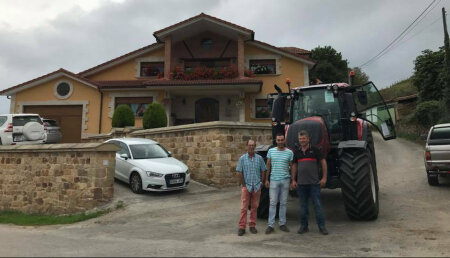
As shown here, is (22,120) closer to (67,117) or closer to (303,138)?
(67,117)

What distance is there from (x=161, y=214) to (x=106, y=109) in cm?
1447

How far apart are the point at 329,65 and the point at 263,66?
1519 cm

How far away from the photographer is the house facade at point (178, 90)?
20.5 meters

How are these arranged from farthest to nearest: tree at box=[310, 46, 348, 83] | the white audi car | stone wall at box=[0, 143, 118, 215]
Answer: tree at box=[310, 46, 348, 83] → the white audi car → stone wall at box=[0, 143, 118, 215]

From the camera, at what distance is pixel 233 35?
2145 cm

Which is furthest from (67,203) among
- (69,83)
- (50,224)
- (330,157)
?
(69,83)

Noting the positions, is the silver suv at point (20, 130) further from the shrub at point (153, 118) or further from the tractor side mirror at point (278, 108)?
the tractor side mirror at point (278, 108)

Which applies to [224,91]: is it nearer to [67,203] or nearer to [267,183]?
[67,203]

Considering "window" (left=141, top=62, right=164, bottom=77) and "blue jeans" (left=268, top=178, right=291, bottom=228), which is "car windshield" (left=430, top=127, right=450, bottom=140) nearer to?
"blue jeans" (left=268, top=178, right=291, bottom=228)

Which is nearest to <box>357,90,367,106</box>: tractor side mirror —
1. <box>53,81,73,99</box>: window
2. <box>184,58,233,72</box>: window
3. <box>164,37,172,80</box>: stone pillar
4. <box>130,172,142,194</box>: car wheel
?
<box>130,172,142,194</box>: car wheel

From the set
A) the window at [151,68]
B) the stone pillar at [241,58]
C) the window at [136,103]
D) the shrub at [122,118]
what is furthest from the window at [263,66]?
the shrub at [122,118]

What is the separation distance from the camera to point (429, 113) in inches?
816

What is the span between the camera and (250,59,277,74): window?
21.6 metres

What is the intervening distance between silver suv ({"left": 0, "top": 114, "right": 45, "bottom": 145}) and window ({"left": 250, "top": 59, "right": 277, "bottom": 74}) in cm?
1287
